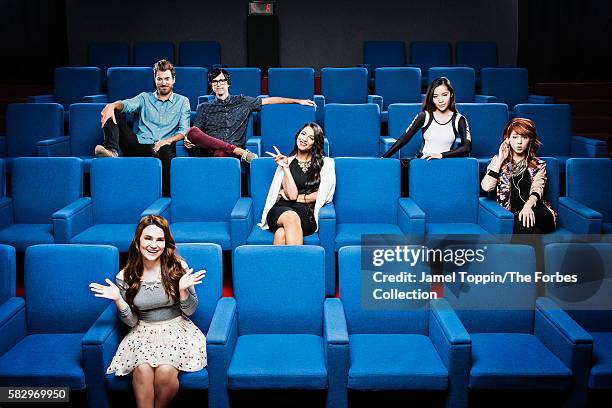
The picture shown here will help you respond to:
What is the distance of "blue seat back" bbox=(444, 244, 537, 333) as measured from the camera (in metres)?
2.17

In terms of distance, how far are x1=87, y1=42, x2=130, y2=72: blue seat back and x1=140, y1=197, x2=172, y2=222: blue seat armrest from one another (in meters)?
2.60

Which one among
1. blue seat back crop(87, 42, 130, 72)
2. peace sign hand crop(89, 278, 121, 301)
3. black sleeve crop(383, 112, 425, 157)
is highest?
blue seat back crop(87, 42, 130, 72)

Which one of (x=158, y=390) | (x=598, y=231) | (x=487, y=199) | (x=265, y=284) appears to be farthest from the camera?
(x=487, y=199)

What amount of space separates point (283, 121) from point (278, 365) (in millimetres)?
1928

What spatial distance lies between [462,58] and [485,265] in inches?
142

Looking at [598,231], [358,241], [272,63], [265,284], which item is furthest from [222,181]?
[272,63]

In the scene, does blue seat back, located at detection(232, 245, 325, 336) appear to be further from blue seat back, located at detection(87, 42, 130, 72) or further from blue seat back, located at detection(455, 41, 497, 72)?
blue seat back, located at detection(455, 41, 497, 72)

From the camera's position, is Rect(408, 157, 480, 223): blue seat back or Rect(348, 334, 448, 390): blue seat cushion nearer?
Rect(348, 334, 448, 390): blue seat cushion

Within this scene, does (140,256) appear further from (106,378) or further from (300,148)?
(300,148)

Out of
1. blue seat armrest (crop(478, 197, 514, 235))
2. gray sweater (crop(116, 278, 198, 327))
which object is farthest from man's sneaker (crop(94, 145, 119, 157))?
blue seat armrest (crop(478, 197, 514, 235))

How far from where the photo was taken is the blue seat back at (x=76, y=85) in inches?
174

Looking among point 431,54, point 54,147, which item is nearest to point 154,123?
point 54,147

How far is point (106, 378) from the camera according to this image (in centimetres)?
193

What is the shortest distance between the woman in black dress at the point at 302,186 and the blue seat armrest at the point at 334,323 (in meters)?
0.67
